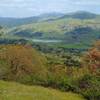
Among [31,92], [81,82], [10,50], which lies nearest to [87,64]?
[10,50]

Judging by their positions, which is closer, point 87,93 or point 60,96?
point 60,96

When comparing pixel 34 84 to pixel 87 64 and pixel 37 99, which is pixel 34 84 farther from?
pixel 87 64

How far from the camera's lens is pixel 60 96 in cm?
2872

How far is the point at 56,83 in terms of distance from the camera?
34.8 metres

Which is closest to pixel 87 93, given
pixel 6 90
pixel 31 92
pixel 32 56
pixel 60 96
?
pixel 60 96

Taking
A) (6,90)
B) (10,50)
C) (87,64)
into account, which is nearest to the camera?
(6,90)

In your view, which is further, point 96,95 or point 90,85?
point 90,85

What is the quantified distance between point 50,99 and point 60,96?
7.81ft

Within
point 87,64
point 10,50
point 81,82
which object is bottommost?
point 87,64

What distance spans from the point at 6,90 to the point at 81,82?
30.6 feet

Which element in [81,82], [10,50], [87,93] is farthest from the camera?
[10,50]

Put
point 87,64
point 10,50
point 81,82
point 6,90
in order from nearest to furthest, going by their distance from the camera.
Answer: point 6,90 < point 81,82 < point 10,50 < point 87,64

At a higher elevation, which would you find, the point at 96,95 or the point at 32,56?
the point at 96,95

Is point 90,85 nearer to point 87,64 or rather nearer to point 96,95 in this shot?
point 96,95
